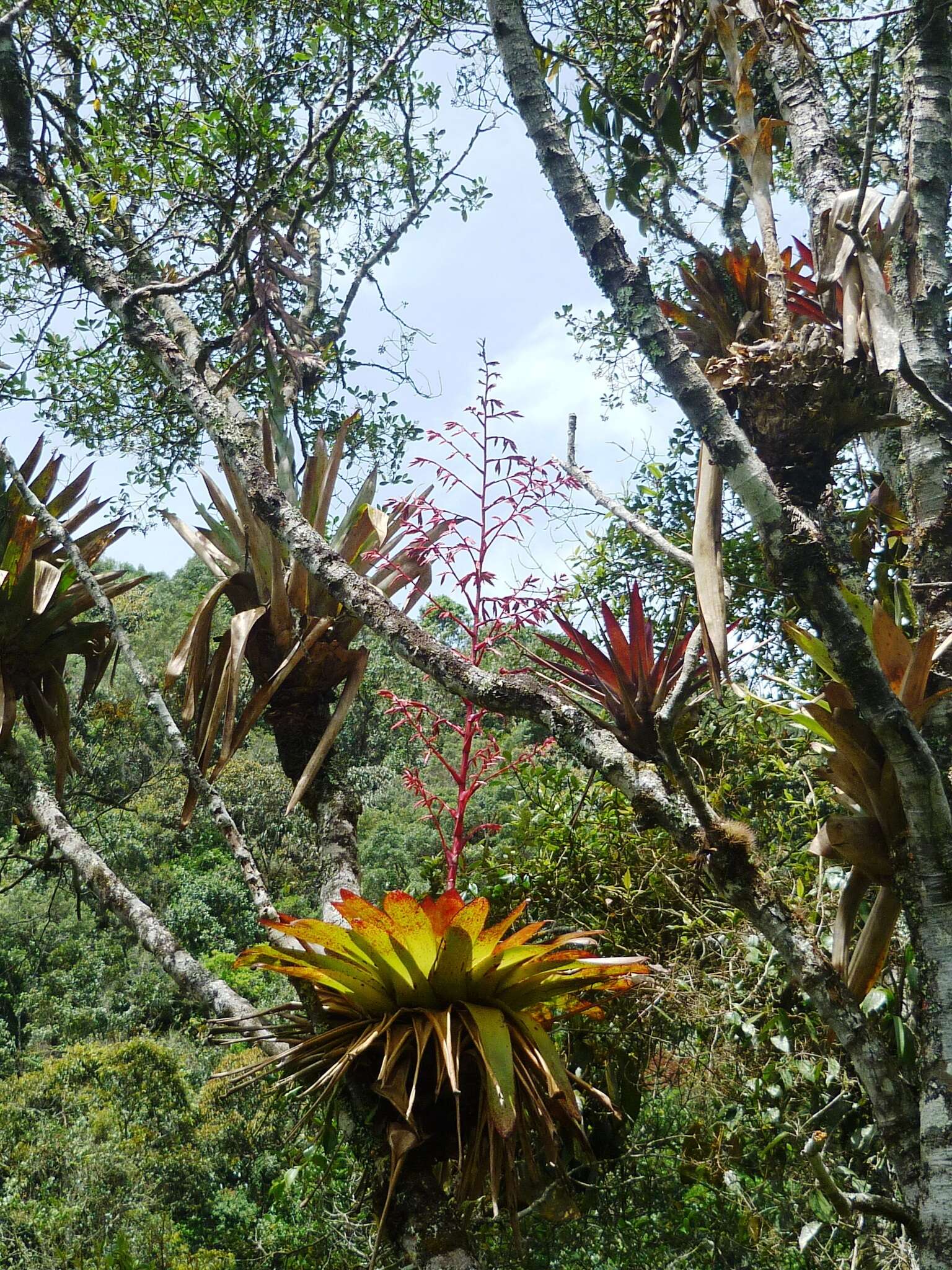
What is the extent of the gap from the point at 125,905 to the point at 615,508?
5.59ft

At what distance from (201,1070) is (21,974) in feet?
16.1

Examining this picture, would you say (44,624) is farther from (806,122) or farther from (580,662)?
(806,122)

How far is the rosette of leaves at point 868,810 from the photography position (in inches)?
76.8

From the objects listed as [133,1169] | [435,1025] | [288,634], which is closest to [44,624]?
[288,634]

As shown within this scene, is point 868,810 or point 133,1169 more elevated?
point 868,810

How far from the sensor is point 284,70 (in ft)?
14.5

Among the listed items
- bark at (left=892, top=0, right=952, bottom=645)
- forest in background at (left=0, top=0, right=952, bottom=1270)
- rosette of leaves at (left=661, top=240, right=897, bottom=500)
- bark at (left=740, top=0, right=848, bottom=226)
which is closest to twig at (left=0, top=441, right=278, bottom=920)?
forest in background at (left=0, top=0, right=952, bottom=1270)

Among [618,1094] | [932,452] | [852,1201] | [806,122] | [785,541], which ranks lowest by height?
[618,1094]

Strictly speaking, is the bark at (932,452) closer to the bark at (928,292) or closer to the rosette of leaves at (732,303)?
the bark at (928,292)

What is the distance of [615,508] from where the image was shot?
2633 millimetres

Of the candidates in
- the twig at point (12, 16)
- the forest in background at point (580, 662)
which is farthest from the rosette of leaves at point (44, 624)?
the twig at point (12, 16)

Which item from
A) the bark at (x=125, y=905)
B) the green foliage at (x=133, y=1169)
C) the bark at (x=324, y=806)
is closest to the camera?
the bark at (x=125, y=905)

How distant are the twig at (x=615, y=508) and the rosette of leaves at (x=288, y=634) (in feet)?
1.68

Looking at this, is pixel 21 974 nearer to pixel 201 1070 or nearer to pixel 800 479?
pixel 201 1070
